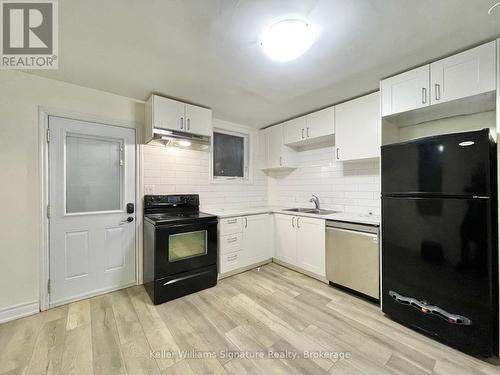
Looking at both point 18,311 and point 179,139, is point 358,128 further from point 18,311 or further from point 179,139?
point 18,311

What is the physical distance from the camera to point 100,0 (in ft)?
4.17

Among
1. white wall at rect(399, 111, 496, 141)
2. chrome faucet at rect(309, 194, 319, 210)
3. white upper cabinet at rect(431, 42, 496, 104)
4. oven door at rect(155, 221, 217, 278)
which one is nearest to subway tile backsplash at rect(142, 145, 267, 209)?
oven door at rect(155, 221, 217, 278)

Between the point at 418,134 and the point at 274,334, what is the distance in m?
2.57

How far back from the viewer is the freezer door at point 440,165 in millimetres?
1511

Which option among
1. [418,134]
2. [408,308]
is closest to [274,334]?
[408,308]

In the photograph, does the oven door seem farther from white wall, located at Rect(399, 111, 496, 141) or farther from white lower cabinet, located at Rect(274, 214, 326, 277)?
white wall, located at Rect(399, 111, 496, 141)

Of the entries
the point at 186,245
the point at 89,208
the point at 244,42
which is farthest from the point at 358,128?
the point at 89,208

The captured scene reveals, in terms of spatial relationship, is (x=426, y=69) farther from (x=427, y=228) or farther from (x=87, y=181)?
(x=87, y=181)

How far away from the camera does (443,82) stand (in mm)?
1792

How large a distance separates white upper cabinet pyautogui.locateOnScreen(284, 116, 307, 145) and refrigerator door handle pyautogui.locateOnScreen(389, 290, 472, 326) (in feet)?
7.48

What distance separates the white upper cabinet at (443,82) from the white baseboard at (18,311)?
401cm

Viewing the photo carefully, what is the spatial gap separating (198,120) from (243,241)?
180cm

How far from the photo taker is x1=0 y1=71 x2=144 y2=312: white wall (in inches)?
77.4

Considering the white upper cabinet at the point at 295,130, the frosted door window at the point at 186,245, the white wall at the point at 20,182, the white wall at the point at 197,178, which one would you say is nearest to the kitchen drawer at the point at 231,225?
the frosted door window at the point at 186,245
